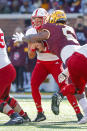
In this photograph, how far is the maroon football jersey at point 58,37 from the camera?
652cm

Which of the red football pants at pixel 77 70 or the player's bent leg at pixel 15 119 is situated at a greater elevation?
the red football pants at pixel 77 70

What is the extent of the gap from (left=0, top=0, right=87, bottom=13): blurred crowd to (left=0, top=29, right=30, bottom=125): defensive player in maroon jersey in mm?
9033

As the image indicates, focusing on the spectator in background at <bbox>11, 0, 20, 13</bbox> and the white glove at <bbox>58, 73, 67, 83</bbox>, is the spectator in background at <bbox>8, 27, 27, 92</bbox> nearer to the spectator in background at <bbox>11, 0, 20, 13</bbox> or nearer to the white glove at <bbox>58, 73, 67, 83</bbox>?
the spectator in background at <bbox>11, 0, 20, 13</bbox>

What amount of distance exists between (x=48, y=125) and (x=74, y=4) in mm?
10035

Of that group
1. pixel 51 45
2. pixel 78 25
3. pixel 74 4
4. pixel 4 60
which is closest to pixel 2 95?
pixel 4 60

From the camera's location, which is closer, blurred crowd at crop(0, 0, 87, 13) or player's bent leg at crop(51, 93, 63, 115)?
player's bent leg at crop(51, 93, 63, 115)

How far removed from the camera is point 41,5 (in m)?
17.0

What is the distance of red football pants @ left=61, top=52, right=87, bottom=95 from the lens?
627 centimetres

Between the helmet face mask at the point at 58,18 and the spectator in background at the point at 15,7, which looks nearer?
the helmet face mask at the point at 58,18

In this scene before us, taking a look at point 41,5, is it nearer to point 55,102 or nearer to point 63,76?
point 63,76

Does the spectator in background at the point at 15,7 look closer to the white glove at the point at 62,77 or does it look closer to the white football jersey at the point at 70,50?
the white glove at the point at 62,77

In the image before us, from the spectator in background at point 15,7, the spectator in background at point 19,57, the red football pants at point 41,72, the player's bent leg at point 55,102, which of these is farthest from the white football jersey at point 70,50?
the spectator in background at point 15,7

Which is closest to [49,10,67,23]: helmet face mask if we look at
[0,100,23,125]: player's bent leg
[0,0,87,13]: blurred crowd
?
[0,100,23,125]: player's bent leg

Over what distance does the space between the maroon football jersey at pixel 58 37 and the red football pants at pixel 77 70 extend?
243 millimetres
